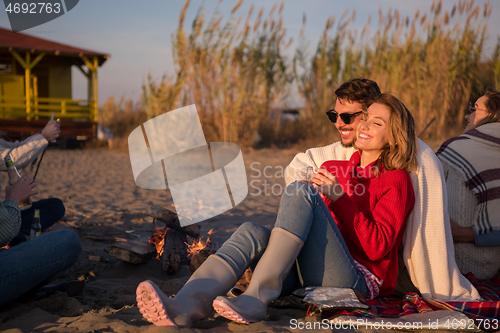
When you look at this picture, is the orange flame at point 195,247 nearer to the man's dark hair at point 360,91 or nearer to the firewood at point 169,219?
the firewood at point 169,219

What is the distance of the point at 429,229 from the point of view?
1.95 meters

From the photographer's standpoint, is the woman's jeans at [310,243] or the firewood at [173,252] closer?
the woman's jeans at [310,243]

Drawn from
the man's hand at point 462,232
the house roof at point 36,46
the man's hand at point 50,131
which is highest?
the house roof at point 36,46

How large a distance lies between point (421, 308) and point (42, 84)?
52.9 ft

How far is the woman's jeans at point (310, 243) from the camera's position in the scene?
183 centimetres

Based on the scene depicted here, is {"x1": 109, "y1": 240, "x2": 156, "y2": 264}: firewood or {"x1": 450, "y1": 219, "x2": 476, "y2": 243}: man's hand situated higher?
{"x1": 450, "y1": 219, "x2": 476, "y2": 243}: man's hand

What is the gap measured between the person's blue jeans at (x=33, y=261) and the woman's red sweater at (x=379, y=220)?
4.81 ft

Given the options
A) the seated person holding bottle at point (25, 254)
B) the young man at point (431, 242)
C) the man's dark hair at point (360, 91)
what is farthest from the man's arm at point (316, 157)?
the seated person holding bottle at point (25, 254)

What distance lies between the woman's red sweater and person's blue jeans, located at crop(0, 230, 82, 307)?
1467 mm

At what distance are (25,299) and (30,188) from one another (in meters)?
0.63

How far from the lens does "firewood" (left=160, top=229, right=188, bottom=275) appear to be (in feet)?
9.20

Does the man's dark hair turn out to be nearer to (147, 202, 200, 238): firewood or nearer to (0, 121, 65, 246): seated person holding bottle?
(147, 202, 200, 238): firewood

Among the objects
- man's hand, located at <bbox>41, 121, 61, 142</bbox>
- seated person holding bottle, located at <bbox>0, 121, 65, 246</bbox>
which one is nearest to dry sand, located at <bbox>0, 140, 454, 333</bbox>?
seated person holding bottle, located at <bbox>0, 121, 65, 246</bbox>

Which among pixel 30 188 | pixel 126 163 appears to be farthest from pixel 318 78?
pixel 30 188
